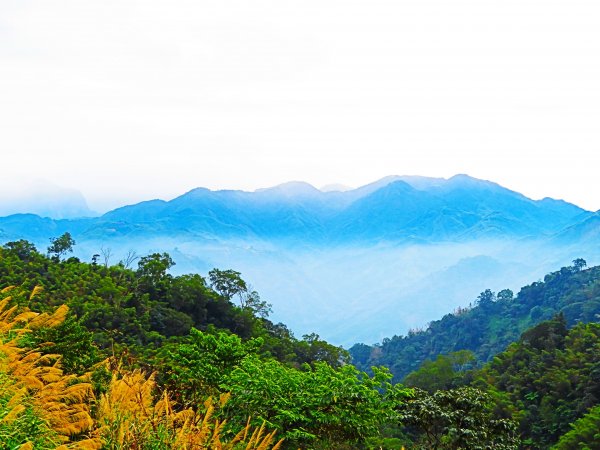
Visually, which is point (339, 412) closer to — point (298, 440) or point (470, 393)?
point (298, 440)

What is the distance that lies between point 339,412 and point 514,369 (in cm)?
3251

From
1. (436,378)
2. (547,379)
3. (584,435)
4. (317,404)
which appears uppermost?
(317,404)

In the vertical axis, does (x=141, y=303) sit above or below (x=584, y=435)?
above

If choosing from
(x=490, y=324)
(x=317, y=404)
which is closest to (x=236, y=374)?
(x=317, y=404)

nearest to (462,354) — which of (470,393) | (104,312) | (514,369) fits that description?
(514,369)

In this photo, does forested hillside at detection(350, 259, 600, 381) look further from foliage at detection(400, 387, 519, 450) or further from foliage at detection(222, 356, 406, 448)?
foliage at detection(222, 356, 406, 448)

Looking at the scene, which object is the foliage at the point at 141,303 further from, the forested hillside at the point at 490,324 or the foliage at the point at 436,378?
the forested hillside at the point at 490,324

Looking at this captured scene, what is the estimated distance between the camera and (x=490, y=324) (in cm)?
7556

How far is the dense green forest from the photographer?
436cm

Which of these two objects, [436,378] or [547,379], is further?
[436,378]

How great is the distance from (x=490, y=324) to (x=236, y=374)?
72768 mm

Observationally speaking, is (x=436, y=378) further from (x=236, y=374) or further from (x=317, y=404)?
(x=317, y=404)

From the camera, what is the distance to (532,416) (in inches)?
1164

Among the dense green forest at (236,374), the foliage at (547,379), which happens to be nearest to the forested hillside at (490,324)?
the dense green forest at (236,374)
